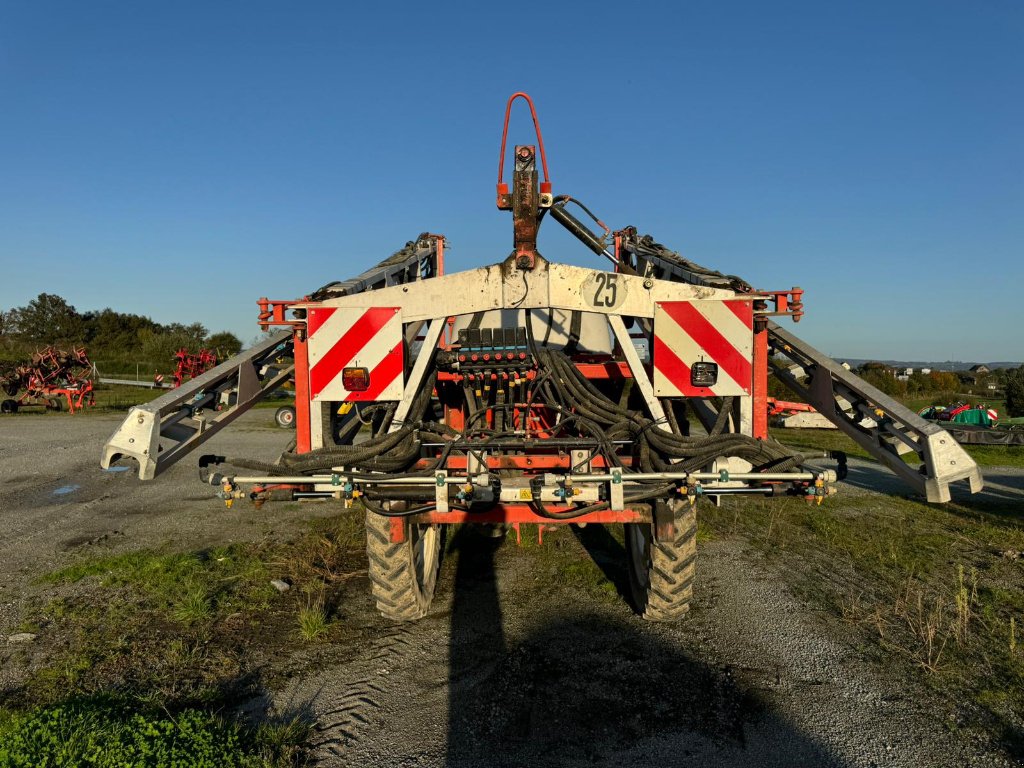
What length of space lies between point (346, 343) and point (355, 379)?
239 mm

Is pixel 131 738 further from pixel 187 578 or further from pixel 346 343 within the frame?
pixel 187 578

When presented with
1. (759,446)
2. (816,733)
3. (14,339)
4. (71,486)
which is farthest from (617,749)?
(14,339)

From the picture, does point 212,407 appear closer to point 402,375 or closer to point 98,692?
point 402,375

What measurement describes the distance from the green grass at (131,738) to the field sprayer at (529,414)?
43.6 inches

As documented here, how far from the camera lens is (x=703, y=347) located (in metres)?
3.82

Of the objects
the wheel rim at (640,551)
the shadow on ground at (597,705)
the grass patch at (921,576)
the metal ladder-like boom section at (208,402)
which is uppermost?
the metal ladder-like boom section at (208,402)

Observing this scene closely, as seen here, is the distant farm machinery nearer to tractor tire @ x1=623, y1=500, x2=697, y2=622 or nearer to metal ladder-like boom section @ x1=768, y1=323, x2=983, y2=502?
tractor tire @ x1=623, y1=500, x2=697, y2=622

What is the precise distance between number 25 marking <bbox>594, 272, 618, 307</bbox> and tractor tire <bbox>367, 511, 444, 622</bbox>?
1915 millimetres

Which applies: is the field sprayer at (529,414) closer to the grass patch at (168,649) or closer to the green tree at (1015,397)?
the grass patch at (168,649)

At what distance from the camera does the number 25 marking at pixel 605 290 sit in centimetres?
379

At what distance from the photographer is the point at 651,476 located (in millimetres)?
3055

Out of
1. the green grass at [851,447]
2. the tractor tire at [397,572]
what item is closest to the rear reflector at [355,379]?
the tractor tire at [397,572]

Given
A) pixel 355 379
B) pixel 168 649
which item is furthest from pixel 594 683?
pixel 168 649

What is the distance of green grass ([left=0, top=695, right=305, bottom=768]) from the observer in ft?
8.45
